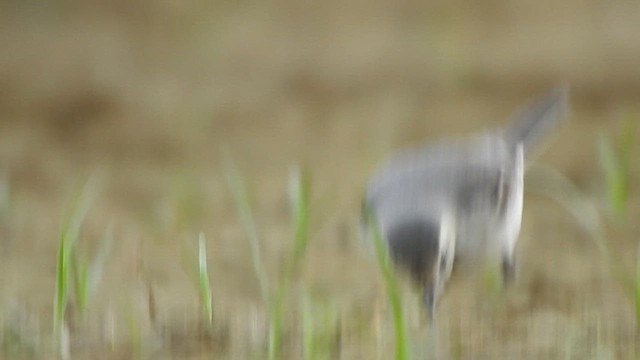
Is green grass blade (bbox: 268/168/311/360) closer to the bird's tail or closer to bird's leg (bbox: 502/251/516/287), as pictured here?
bird's leg (bbox: 502/251/516/287)

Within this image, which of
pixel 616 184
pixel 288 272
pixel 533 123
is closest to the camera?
pixel 288 272

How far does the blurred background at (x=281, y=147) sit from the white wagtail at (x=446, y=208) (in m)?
0.08

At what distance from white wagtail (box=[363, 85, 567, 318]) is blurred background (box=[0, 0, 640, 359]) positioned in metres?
0.08

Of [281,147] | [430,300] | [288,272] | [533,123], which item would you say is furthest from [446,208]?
[281,147]

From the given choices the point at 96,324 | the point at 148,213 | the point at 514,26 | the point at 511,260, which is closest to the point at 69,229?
the point at 96,324

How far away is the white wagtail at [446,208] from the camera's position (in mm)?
1260

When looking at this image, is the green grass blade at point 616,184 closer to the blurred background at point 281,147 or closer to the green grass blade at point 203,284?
the blurred background at point 281,147

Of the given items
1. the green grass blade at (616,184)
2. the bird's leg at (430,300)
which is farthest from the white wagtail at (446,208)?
the green grass blade at (616,184)

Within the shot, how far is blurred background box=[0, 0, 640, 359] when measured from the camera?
51.9 inches

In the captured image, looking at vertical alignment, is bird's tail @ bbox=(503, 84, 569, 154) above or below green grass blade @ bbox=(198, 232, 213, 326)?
above

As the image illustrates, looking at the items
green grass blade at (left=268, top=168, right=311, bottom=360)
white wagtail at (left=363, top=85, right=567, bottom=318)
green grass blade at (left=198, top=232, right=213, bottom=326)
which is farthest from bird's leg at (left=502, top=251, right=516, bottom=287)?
green grass blade at (left=198, top=232, right=213, bottom=326)

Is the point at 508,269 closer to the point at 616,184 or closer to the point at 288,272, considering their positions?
the point at 616,184

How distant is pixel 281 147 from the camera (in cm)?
204

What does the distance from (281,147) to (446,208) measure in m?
0.75
